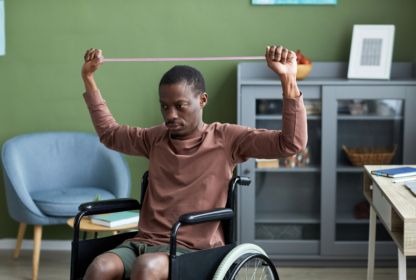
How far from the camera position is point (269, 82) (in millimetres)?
2893

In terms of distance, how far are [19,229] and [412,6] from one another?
3082 millimetres

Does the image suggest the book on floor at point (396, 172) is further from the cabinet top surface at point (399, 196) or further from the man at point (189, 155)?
the man at point (189, 155)

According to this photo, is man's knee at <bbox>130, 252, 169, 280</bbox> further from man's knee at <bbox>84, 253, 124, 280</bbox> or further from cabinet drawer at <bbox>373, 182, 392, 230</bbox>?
cabinet drawer at <bbox>373, 182, 392, 230</bbox>

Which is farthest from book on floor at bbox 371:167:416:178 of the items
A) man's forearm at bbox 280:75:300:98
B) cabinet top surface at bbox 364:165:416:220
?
man's forearm at bbox 280:75:300:98

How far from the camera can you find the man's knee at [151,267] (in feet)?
4.51

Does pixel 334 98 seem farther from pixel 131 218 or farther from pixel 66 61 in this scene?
pixel 66 61

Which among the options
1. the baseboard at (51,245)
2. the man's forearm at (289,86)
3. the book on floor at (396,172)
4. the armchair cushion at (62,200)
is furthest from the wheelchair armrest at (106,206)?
the baseboard at (51,245)

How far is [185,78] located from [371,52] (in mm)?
1900

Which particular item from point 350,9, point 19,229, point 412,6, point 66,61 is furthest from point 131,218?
point 412,6

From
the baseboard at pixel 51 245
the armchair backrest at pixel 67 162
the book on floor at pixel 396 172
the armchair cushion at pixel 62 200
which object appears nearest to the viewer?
the book on floor at pixel 396 172

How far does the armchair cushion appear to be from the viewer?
9.28 ft

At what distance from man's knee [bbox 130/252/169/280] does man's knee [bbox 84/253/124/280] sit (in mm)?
78

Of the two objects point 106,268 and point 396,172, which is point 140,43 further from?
→ point 106,268

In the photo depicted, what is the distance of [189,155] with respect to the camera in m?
1.63
